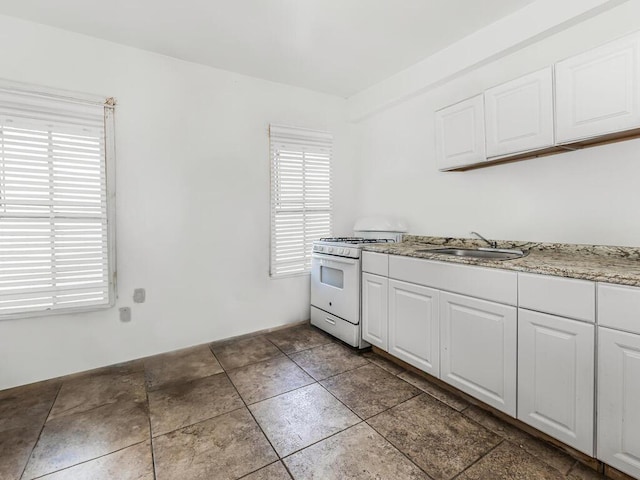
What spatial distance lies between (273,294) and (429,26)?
268 centimetres

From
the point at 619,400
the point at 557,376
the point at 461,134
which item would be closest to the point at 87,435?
the point at 557,376

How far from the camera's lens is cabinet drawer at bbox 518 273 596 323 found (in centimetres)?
139

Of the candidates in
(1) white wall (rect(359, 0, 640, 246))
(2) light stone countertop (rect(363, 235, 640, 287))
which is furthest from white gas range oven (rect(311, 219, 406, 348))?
(1) white wall (rect(359, 0, 640, 246))

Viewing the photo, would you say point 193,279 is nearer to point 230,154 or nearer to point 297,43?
point 230,154

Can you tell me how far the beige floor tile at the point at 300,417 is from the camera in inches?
65.3

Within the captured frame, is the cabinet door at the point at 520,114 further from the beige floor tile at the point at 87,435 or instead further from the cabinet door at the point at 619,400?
the beige floor tile at the point at 87,435

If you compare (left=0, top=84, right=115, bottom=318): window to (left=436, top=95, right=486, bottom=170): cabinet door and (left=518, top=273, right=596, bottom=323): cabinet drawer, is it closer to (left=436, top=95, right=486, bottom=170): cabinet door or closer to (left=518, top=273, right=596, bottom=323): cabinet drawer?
(left=436, top=95, right=486, bottom=170): cabinet door

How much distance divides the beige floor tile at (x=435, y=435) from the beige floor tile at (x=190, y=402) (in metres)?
0.94

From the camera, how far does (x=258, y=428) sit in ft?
5.75

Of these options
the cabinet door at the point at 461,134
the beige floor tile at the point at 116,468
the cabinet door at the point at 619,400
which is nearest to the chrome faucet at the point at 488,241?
the cabinet door at the point at 461,134

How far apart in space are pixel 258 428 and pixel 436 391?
118 centimetres

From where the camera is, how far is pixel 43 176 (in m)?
2.21

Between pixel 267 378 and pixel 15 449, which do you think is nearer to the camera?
pixel 15 449

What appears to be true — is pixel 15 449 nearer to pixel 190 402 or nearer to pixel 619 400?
pixel 190 402
